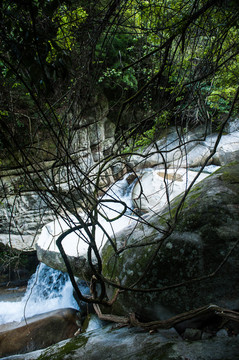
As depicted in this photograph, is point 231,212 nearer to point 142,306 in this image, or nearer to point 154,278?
point 154,278

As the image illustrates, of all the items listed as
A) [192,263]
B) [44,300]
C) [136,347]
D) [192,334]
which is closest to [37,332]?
[44,300]

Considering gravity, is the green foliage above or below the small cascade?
above

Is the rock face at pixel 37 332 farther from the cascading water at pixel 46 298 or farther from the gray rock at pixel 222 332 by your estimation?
the gray rock at pixel 222 332

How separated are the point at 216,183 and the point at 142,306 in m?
2.06

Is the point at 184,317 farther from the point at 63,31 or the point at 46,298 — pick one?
the point at 46,298

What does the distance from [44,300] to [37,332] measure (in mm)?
1379

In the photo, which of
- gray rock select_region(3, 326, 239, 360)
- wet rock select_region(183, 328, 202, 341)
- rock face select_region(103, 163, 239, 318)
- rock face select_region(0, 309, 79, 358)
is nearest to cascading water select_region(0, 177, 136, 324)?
rock face select_region(0, 309, 79, 358)

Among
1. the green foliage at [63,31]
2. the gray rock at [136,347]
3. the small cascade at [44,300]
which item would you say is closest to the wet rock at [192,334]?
the gray rock at [136,347]

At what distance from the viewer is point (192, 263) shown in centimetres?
219

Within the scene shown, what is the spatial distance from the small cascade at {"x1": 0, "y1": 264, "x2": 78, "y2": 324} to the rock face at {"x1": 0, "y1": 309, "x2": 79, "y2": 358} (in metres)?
0.44

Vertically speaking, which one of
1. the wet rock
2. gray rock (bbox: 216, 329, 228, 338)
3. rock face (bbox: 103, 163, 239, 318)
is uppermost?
rock face (bbox: 103, 163, 239, 318)

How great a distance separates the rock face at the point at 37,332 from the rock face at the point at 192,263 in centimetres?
253

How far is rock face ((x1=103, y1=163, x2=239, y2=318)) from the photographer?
2.06 metres

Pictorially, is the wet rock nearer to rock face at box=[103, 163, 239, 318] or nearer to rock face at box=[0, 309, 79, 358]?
rock face at box=[103, 163, 239, 318]
